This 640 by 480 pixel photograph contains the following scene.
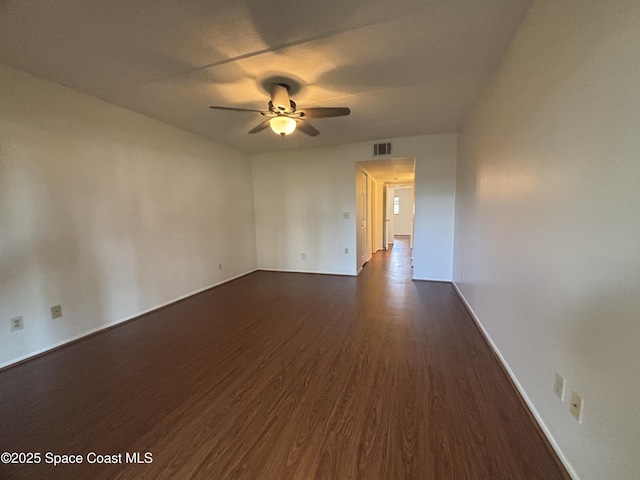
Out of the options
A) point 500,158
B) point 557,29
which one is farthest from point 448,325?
point 557,29

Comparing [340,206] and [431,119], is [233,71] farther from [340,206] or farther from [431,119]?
[340,206]

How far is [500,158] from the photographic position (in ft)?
6.70

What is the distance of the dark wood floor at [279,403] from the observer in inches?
48.6

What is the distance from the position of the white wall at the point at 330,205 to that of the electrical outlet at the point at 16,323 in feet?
11.9

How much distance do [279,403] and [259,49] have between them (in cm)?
257

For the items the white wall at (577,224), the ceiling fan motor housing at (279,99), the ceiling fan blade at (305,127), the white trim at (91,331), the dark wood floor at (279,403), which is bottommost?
the dark wood floor at (279,403)

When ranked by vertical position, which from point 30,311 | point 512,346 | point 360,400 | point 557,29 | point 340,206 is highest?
point 557,29

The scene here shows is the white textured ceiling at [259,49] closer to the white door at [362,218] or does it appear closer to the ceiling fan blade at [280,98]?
the ceiling fan blade at [280,98]

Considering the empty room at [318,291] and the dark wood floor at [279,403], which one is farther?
the dark wood floor at [279,403]

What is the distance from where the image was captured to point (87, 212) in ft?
8.50

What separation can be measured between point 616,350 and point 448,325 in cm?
191

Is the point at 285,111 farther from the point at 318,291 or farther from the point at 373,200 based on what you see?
the point at 373,200

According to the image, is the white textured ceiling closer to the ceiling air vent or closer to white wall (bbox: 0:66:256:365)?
white wall (bbox: 0:66:256:365)

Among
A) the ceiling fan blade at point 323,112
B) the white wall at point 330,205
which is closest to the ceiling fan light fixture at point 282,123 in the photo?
→ the ceiling fan blade at point 323,112
